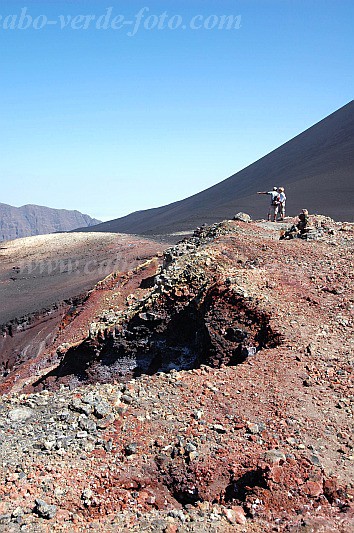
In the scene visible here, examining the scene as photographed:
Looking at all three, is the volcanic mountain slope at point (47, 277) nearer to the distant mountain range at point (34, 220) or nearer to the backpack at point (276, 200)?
the backpack at point (276, 200)

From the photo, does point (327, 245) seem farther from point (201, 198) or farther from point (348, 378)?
point (201, 198)

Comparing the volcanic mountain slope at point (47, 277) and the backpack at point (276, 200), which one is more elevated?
the backpack at point (276, 200)

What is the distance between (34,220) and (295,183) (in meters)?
110

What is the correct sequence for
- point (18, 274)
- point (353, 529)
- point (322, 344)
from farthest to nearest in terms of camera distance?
point (18, 274) → point (322, 344) → point (353, 529)

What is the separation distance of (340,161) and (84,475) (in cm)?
4064

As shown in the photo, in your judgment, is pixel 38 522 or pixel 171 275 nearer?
pixel 38 522

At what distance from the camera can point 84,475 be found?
3861mm

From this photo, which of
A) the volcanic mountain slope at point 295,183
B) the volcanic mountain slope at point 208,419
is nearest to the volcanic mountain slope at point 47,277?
the volcanic mountain slope at point 295,183

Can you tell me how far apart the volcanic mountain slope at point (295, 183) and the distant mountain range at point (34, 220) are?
244 ft

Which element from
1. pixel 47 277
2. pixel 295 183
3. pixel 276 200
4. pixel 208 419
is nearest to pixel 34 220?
pixel 295 183

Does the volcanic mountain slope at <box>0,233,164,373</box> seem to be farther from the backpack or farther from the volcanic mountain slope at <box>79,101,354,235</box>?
the backpack

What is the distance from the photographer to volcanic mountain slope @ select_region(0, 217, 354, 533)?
3.55 m

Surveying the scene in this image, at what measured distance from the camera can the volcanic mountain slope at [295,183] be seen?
3042cm

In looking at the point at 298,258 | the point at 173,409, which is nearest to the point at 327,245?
the point at 298,258
